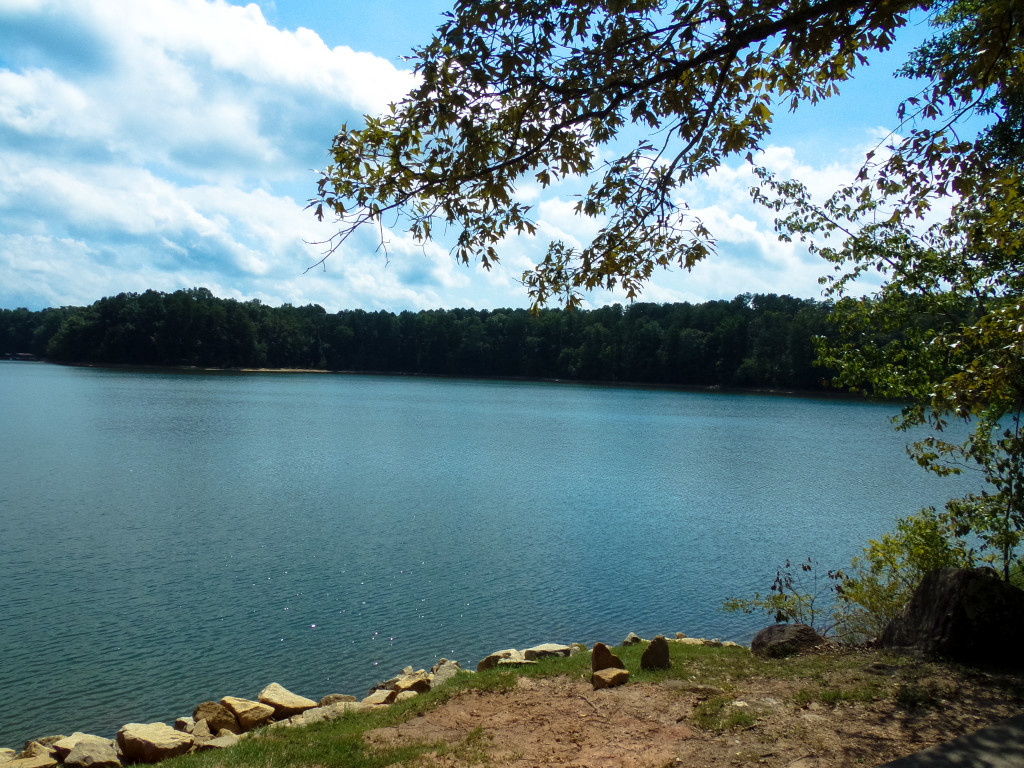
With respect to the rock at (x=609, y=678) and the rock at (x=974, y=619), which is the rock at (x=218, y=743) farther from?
the rock at (x=974, y=619)

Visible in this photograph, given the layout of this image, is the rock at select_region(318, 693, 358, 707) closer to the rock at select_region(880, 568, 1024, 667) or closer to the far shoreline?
the rock at select_region(880, 568, 1024, 667)

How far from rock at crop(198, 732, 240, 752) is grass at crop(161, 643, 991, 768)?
27 centimetres

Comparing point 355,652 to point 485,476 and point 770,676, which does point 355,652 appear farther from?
point 485,476

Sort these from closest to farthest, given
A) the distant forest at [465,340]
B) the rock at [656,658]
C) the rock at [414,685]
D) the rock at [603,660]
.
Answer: the rock at [603,660]
the rock at [656,658]
the rock at [414,685]
the distant forest at [465,340]

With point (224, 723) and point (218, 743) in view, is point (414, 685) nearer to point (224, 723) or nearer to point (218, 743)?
point (224, 723)

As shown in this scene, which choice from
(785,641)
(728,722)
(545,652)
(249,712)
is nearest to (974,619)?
(785,641)

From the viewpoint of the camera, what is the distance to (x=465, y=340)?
129m

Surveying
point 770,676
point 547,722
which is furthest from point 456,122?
point 770,676

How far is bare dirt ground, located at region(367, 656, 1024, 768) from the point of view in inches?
206

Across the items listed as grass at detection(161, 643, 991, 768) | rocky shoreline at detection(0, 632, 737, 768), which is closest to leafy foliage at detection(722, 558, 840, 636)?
grass at detection(161, 643, 991, 768)

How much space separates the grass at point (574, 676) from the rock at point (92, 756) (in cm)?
105

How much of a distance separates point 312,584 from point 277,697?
538 cm

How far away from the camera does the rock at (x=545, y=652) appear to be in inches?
374

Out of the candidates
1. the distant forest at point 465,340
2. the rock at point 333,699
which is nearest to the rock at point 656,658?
the rock at point 333,699
